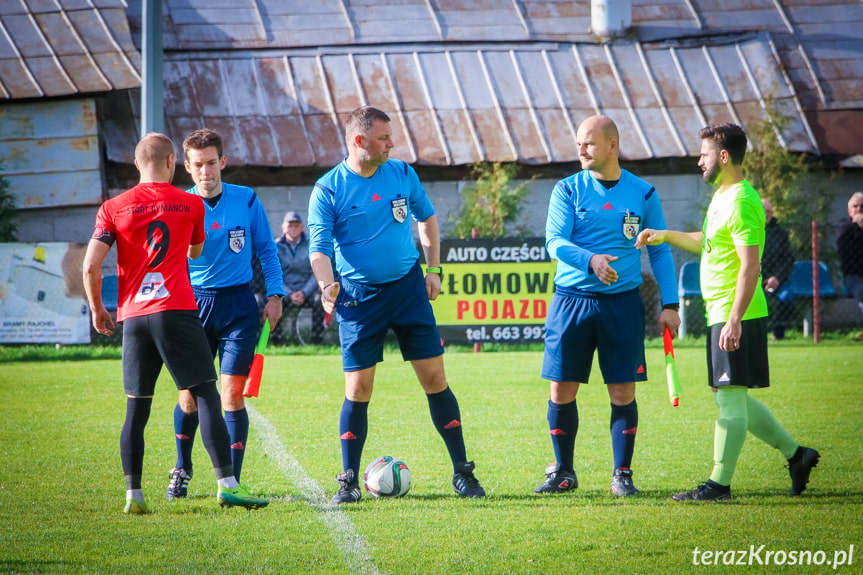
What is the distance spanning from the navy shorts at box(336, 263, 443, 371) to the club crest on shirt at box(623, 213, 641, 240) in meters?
1.26

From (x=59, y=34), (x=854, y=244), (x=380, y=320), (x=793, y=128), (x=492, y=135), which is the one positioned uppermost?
(x=59, y=34)

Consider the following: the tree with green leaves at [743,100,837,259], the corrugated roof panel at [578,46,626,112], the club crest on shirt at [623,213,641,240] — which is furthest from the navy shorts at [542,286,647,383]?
the corrugated roof panel at [578,46,626,112]

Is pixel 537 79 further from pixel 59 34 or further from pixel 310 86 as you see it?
pixel 59 34

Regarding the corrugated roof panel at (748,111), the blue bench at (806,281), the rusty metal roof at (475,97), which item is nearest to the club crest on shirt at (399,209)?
the blue bench at (806,281)

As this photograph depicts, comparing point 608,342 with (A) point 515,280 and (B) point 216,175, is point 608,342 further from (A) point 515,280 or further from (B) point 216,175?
(A) point 515,280

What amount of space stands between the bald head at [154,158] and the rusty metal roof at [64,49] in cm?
1338

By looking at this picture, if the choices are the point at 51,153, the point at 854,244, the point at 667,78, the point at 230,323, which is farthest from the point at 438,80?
the point at 230,323

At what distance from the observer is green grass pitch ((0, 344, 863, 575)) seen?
167 inches

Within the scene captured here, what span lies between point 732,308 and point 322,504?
2511 millimetres

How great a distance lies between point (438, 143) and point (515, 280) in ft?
17.5

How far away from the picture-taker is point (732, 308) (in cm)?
513

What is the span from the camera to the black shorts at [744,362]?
5184 mm

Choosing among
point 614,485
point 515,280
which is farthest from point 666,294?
point 515,280

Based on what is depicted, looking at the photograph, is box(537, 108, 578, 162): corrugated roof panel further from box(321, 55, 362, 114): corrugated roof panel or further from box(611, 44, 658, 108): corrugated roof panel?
box(321, 55, 362, 114): corrugated roof panel
